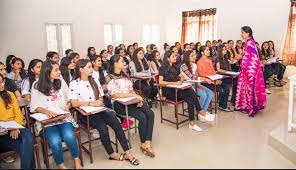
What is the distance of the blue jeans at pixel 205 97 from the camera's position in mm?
3900

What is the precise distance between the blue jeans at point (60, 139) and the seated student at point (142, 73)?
7.67ft

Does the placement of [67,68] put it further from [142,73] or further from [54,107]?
[142,73]

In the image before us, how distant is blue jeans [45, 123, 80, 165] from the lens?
7.77ft

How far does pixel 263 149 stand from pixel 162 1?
24.3 ft

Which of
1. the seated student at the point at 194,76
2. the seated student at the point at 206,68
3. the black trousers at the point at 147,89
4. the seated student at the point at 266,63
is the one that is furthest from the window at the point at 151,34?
the seated student at the point at 194,76

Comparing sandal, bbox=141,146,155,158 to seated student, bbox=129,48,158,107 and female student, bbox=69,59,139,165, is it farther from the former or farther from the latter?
seated student, bbox=129,48,158,107

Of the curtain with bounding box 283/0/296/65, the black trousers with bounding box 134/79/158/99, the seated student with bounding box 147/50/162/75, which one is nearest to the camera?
the black trousers with bounding box 134/79/158/99

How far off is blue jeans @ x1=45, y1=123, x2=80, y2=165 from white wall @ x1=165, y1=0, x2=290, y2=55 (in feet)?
20.6

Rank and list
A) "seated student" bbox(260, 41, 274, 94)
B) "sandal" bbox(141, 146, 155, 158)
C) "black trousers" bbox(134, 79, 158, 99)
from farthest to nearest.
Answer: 1. "seated student" bbox(260, 41, 274, 94)
2. "black trousers" bbox(134, 79, 158, 99)
3. "sandal" bbox(141, 146, 155, 158)

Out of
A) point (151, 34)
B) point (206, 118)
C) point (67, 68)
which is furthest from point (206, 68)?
point (151, 34)

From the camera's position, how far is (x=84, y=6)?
24.2 ft

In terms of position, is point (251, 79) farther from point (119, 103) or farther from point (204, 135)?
point (119, 103)

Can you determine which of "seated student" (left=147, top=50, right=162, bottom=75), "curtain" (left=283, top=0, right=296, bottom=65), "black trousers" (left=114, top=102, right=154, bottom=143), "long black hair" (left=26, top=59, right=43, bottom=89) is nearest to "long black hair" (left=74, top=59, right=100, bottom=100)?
"black trousers" (left=114, top=102, right=154, bottom=143)

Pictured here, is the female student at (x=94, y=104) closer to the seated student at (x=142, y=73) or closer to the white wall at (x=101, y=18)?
the seated student at (x=142, y=73)
